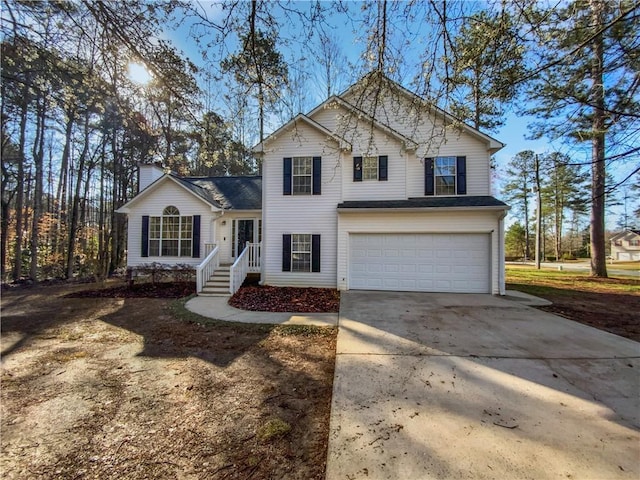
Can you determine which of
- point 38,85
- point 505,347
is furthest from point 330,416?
point 38,85

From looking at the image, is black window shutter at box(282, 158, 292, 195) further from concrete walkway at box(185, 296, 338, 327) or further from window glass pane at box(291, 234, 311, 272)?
concrete walkway at box(185, 296, 338, 327)

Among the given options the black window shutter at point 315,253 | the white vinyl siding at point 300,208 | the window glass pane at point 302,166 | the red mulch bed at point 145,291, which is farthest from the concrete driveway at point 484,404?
the red mulch bed at point 145,291

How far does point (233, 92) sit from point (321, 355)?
4.38 m

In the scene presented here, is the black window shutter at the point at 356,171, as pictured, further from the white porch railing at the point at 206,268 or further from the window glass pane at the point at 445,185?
the white porch railing at the point at 206,268

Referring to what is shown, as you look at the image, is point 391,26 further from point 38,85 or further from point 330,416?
point 38,85

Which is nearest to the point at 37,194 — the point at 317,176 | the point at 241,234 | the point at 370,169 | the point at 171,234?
the point at 171,234

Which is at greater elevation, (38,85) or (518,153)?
(518,153)

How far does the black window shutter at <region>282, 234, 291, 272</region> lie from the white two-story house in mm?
39

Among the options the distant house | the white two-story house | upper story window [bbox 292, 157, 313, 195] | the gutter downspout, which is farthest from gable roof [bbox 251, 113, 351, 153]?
the distant house

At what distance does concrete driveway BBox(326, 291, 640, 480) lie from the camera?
221cm

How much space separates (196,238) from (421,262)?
8.99 m

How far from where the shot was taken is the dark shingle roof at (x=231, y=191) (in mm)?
12320

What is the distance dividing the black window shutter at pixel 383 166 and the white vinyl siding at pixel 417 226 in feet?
5.32

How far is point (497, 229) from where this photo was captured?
9.58 metres
